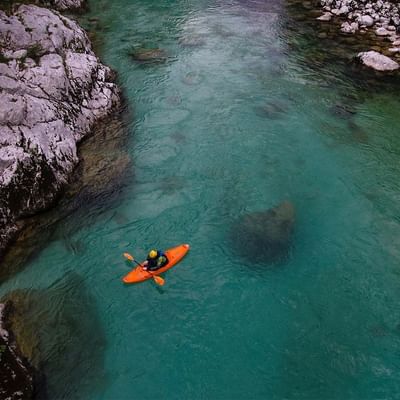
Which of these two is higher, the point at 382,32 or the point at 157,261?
the point at 382,32

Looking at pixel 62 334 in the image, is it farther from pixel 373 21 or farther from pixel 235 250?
pixel 373 21

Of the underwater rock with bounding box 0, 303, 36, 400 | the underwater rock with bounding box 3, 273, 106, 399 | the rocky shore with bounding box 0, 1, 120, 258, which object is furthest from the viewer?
the rocky shore with bounding box 0, 1, 120, 258

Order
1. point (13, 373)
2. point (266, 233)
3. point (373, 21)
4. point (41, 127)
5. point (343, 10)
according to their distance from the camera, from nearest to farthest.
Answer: point (13, 373)
point (266, 233)
point (41, 127)
point (373, 21)
point (343, 10)

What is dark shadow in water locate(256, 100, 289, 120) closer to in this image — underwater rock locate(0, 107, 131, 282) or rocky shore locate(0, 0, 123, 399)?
underwater rock locate(0, 107, 131, 282)

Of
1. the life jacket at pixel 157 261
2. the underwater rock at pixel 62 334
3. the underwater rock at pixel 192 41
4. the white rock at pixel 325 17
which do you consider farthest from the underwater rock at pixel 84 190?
the white rock at pixel 325 17

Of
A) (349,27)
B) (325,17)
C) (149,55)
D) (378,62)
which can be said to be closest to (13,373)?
(149,55)

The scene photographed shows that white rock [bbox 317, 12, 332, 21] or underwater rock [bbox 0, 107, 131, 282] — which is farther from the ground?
white rock [bbox 317, 12, 332, 21]

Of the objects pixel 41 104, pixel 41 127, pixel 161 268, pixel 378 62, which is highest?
pixel 41 104

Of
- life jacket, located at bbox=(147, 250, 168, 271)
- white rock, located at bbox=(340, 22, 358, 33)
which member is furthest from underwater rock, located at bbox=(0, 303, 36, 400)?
white rock, located at bbox=(340, 22, 358, 33)
